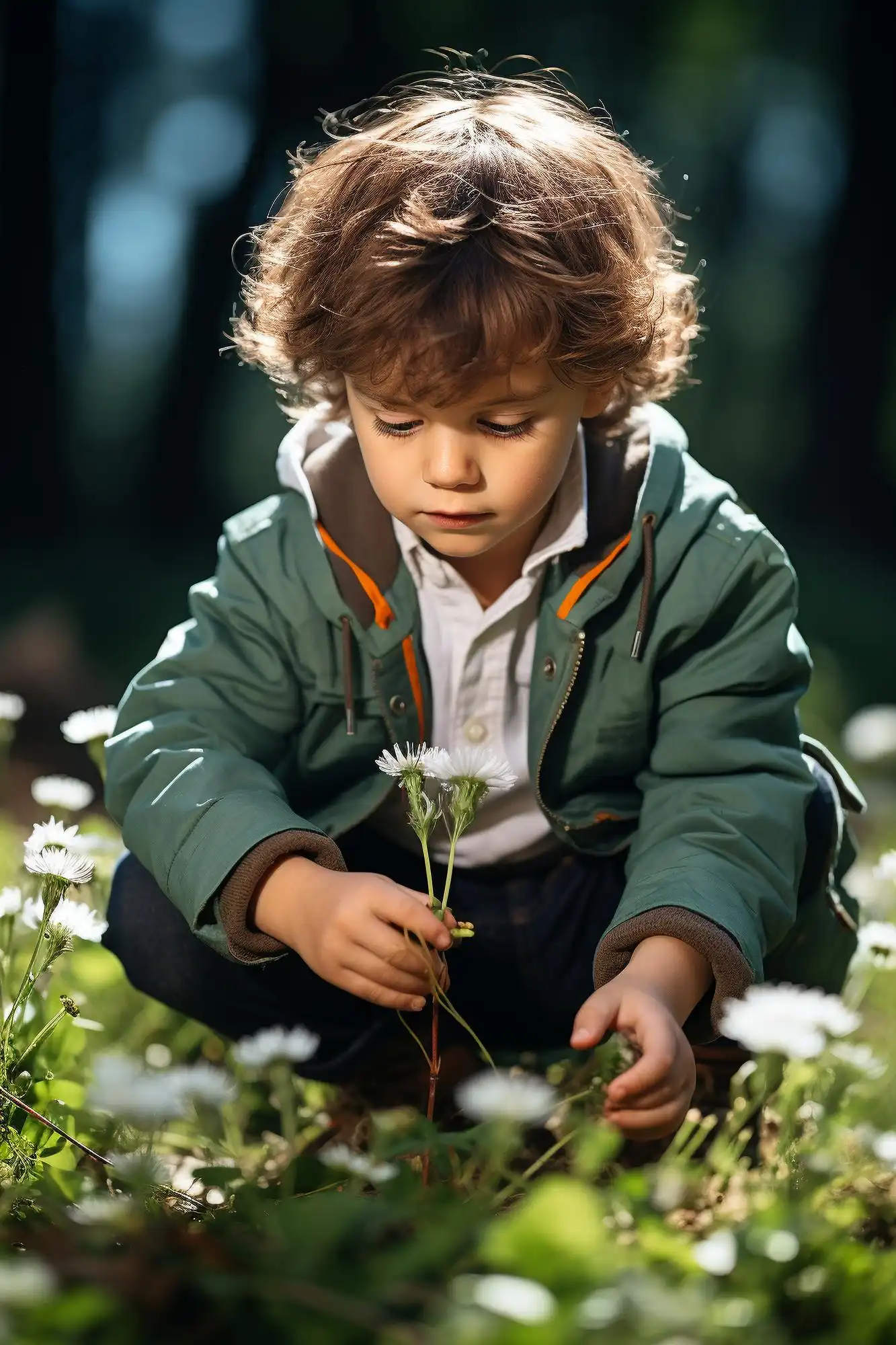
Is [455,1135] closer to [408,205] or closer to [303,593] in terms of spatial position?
[303,593]

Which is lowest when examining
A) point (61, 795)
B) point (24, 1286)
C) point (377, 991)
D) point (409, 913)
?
point (61, 795)

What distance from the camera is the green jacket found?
63.6 inches

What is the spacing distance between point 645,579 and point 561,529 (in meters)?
0.11

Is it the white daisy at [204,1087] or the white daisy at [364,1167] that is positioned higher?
the white daisy at [204,1087]

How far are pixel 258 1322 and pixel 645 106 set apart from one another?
7723mm

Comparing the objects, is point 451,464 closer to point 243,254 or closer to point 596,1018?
point 596,1018

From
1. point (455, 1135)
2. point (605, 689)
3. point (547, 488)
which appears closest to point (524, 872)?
point (605, 689)

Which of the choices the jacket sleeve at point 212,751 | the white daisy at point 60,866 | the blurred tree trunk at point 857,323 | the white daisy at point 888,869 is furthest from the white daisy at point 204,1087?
the blurred tree trunk at point 857,323

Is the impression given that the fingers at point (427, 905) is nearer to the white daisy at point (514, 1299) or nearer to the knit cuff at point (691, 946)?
the knit cuff at point (691, 946)

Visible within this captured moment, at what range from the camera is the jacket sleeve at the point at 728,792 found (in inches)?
55.1

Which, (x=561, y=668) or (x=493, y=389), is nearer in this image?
(x=493, y=389)

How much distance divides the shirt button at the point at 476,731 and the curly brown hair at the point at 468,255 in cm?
41

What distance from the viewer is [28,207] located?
5000 mm

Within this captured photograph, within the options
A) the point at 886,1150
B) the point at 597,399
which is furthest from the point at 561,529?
the point at 886,1150
